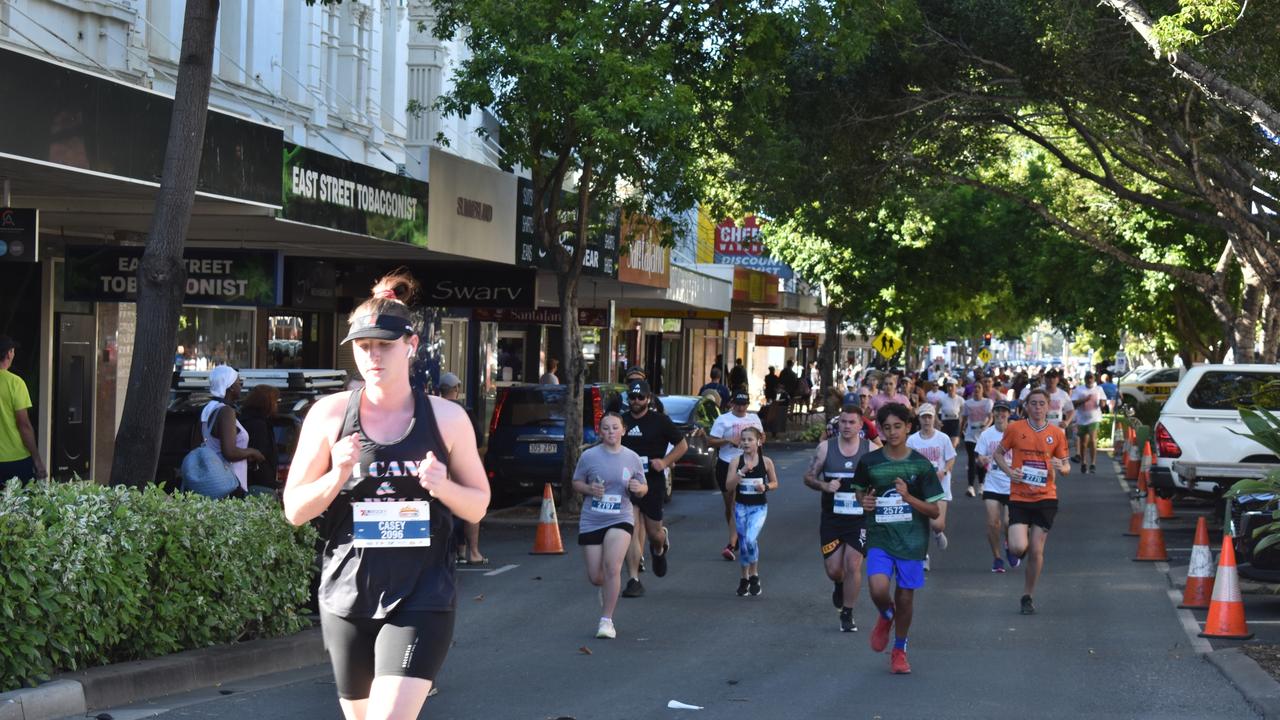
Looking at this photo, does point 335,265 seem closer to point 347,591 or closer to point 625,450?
point 625,450

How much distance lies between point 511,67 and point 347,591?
13847mm

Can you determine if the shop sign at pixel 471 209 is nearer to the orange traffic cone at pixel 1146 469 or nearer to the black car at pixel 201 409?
the black car at pixel 201 409

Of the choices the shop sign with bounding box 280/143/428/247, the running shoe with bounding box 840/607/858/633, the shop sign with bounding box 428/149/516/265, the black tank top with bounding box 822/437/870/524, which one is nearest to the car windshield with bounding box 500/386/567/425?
the shop sign with bounding box 428/149/516/265

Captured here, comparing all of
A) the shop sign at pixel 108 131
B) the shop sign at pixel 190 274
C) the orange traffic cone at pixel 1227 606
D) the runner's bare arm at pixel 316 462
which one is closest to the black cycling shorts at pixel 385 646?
the runner's bare arm at pixel 316 462

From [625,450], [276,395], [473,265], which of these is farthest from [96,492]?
[473,265]

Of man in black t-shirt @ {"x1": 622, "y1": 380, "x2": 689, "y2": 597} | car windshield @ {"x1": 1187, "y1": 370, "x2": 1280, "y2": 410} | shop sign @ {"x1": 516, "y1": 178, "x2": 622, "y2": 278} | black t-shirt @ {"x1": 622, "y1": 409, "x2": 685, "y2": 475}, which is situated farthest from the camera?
shop sign @ {"x1": 516, "y1": 178, "x2": 622, "y2": 278}

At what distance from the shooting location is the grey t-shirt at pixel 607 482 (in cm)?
1202

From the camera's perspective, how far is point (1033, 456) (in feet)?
44.0

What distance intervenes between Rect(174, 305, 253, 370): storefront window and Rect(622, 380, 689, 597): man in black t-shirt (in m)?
8.46

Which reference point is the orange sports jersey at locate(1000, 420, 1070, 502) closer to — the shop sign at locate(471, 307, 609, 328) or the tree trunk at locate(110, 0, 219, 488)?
the tree trunk at locate(110, 0, 219, 488)

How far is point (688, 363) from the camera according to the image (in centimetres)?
5672

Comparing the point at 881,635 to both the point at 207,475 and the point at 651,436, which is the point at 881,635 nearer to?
the point at 651,436

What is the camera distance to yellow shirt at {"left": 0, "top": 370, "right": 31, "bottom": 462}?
38.6ft

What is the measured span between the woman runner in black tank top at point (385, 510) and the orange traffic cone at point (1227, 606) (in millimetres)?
8187
